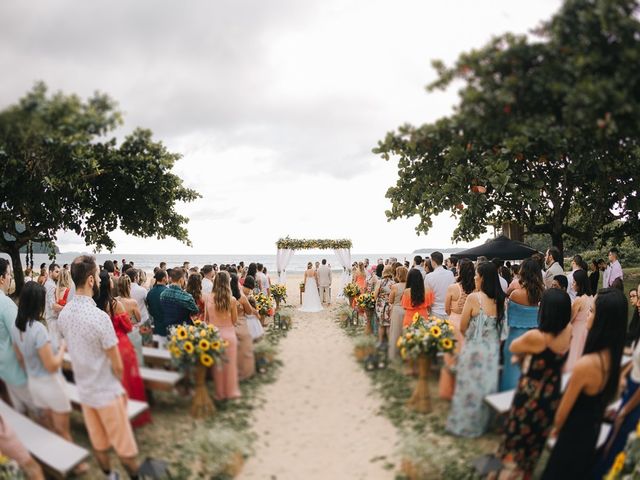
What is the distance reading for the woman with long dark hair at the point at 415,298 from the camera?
28.2 feet

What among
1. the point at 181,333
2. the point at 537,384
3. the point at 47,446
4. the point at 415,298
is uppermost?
the point at 415,298

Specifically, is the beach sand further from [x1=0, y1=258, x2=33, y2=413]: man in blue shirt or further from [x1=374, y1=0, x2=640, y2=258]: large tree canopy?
[x1=374, y1=0, x2=640, y2=258]: large tree canopy

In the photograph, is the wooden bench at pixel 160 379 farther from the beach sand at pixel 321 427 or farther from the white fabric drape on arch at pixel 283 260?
the white fabric drape on arch at pixel 283 260

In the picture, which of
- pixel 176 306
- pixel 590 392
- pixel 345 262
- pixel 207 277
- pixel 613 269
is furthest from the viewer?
pixel 345 262

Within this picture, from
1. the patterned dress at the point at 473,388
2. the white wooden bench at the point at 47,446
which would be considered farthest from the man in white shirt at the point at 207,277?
the patterned dress at the point at 473,388

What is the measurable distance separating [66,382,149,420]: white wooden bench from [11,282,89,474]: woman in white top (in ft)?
0.33

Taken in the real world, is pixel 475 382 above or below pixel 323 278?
below

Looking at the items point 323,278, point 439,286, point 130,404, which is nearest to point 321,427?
point 130,404

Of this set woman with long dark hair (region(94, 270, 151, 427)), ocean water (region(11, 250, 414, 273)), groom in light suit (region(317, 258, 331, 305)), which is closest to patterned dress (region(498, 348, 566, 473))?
woman with long dark hair (region(94, 270, 151, 427))

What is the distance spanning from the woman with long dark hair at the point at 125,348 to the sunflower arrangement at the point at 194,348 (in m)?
0.48

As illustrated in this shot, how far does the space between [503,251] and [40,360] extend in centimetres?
1215

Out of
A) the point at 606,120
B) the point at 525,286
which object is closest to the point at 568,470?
the point at 606,120

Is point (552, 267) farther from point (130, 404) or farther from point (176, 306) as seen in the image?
point (130, 404)

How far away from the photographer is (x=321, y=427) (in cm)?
606
